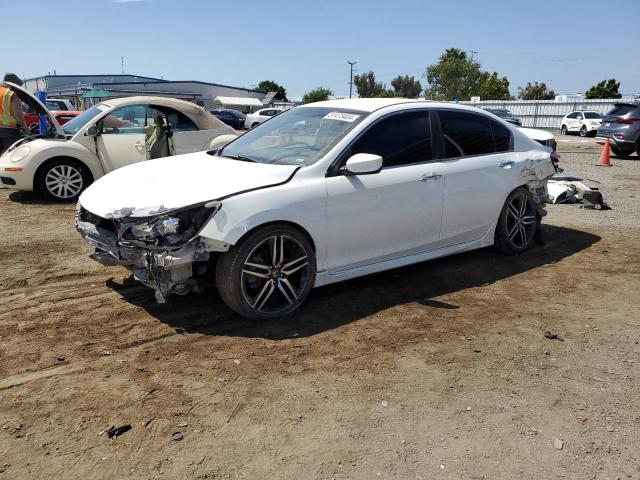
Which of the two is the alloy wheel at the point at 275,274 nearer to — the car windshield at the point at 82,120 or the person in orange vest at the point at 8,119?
the car windshield at the point at 82,120

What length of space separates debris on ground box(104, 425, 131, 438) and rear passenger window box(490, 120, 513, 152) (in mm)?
4634

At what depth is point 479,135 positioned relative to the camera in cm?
592

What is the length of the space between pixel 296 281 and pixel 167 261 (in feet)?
3.58

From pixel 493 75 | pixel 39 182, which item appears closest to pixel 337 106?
pixel 39 182

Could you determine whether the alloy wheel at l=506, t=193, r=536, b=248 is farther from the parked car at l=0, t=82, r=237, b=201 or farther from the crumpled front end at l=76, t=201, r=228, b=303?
the parked car at l=0, t=82, r=237, b=201

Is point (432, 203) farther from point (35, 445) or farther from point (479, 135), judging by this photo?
point (35, 445)

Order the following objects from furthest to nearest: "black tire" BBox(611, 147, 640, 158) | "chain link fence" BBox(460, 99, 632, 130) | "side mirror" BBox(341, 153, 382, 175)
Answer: "chain link fence" BBox(460, 99, 632, 130) → "black tire" BBox(611, 147, 640, 158) → "side mirror" BBox(341, 153, 382, 175)

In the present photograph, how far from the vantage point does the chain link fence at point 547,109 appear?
3933 centimetres

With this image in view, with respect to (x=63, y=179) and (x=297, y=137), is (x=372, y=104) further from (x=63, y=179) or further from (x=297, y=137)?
(x=63, y=179)

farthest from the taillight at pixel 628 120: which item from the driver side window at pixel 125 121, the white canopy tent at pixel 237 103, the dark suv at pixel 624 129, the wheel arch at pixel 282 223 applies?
the white canopy tent at pixel 237 103

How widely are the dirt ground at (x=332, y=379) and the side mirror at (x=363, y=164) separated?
1156 mm

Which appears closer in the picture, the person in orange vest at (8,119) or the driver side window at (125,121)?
the driver side window at (125,121)

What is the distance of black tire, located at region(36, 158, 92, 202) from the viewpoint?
29.8 feet

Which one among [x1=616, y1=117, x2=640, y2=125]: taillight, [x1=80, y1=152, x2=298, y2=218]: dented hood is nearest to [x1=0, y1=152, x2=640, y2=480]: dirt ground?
[x1=80, y1=152, x2=298, y2=218]: dented hood
